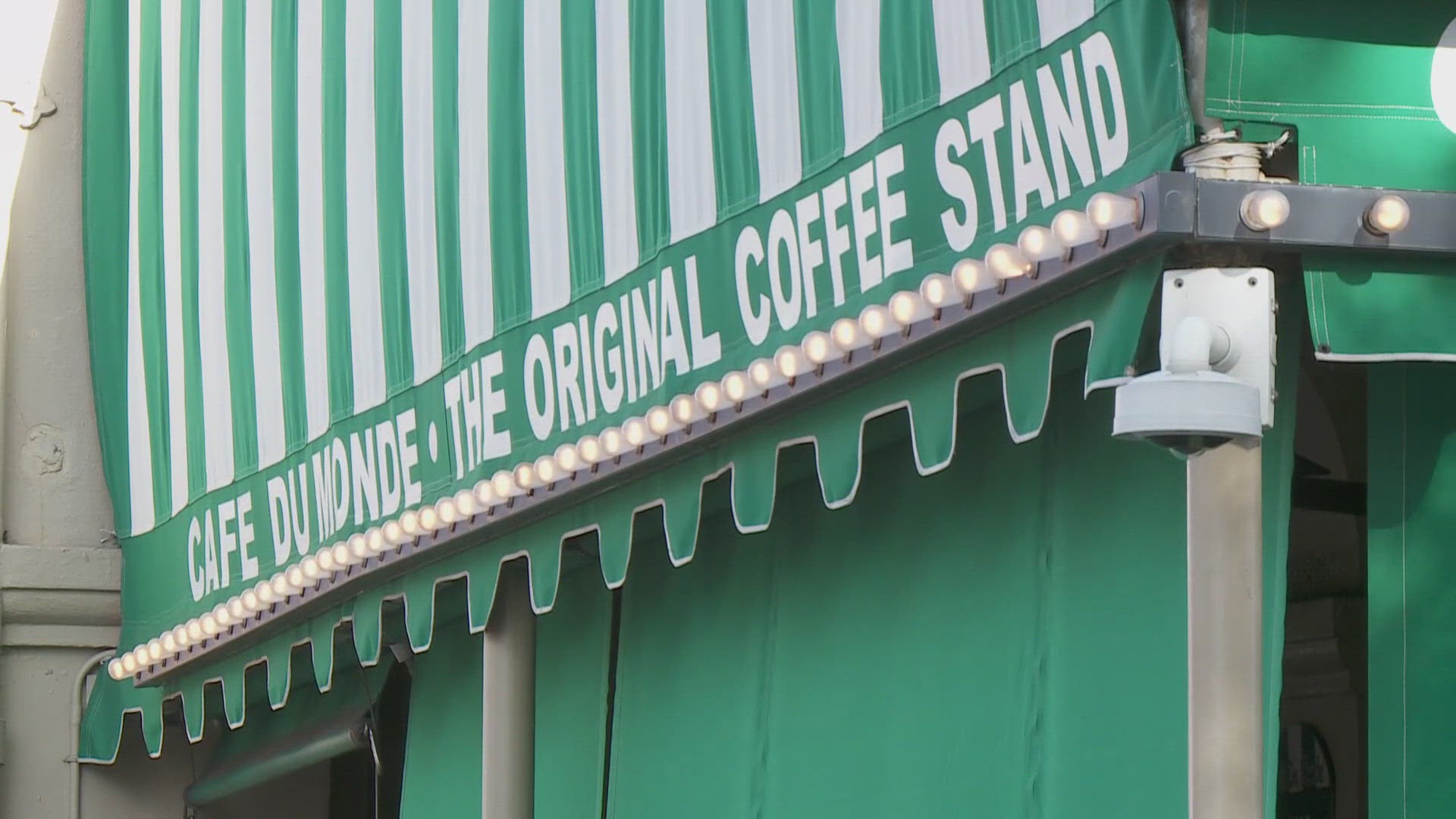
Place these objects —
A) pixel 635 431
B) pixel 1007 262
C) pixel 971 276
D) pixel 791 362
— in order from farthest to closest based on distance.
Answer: pixel 635 431
pixel 791 362
pixel 971 276
pixel 1007 262

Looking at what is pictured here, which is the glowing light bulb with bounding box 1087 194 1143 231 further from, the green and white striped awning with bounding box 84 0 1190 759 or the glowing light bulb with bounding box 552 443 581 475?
the glowing light bulb with bounding box 552 443 581 475

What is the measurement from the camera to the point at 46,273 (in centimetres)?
1077

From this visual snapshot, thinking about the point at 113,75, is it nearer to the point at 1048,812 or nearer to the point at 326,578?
the point at 326,578

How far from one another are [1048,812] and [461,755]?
3.48 meters

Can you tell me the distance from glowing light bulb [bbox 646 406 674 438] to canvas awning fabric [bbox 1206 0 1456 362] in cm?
201

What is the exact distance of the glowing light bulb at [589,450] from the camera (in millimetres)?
5988

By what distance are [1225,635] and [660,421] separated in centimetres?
212

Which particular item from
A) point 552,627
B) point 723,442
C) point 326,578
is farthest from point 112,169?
point 723,442

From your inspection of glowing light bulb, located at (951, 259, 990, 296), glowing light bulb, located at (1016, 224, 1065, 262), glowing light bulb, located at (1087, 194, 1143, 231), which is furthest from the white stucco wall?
glowing light bulb, located at (1087, 194, 1143, 231)

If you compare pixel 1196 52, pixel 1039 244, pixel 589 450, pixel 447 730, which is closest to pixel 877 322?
pixel 1039 244

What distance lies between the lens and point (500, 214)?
22.9 ft

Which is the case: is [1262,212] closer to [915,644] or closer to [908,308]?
[908,308]

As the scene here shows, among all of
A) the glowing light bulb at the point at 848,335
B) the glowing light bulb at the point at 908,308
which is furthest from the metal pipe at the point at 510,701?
the glowing light bulb at the point at 908,308

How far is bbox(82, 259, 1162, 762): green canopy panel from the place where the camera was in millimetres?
4230
